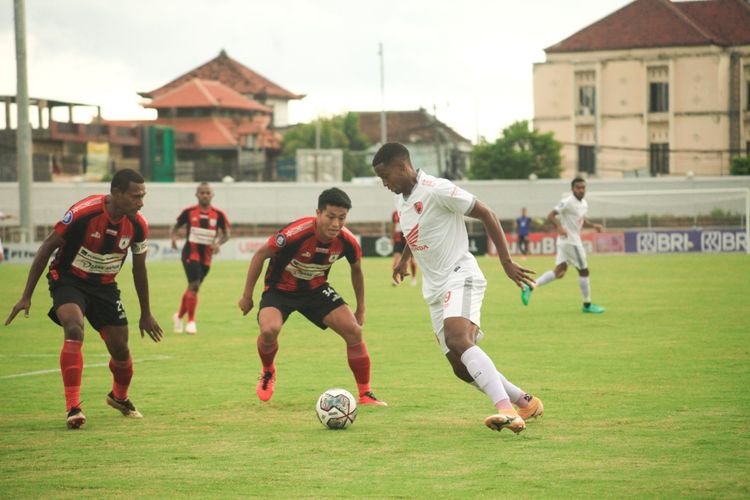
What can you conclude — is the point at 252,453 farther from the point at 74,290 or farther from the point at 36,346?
the point at 36,346

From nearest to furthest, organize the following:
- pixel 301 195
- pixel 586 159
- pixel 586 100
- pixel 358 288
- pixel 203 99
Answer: pixel 358 288
pixel 301 195
pixel 586 100
pixel 586 159
pixel 203 99

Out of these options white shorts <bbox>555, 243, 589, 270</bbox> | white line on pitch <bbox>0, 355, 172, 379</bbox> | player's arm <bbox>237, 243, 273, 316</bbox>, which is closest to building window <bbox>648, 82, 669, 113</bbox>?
white shorts <bbox>555, 243, 589, 270</bbox>

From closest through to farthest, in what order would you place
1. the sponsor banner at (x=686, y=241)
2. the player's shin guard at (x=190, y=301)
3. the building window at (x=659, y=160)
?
1. the player's shin guard at (x=190, y=301)
2. the sponsor banner at (x=686, y=241)
3. the building window at (x=659, y=160)

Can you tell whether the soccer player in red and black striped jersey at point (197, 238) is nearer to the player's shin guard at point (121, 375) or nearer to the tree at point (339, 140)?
the player's shin guard at point (121, 375)

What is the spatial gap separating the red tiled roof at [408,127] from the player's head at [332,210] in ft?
369

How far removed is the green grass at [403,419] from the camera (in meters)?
7.23

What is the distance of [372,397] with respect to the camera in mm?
11016

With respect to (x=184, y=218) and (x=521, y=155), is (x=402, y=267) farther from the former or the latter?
(x=521, y=155)

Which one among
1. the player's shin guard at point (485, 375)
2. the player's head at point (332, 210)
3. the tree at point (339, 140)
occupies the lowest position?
the player's shin guard at point (485, 375)

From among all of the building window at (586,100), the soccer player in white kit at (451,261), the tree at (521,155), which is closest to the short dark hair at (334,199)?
the soccer player in white kit at (451,261)

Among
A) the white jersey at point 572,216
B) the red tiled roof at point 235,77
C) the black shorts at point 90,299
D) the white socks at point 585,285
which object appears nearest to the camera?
the black shorts at point 90,299

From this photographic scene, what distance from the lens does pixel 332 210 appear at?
34.3ft

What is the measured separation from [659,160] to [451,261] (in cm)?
7505

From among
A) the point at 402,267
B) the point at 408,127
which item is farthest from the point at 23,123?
the point at 408,127
